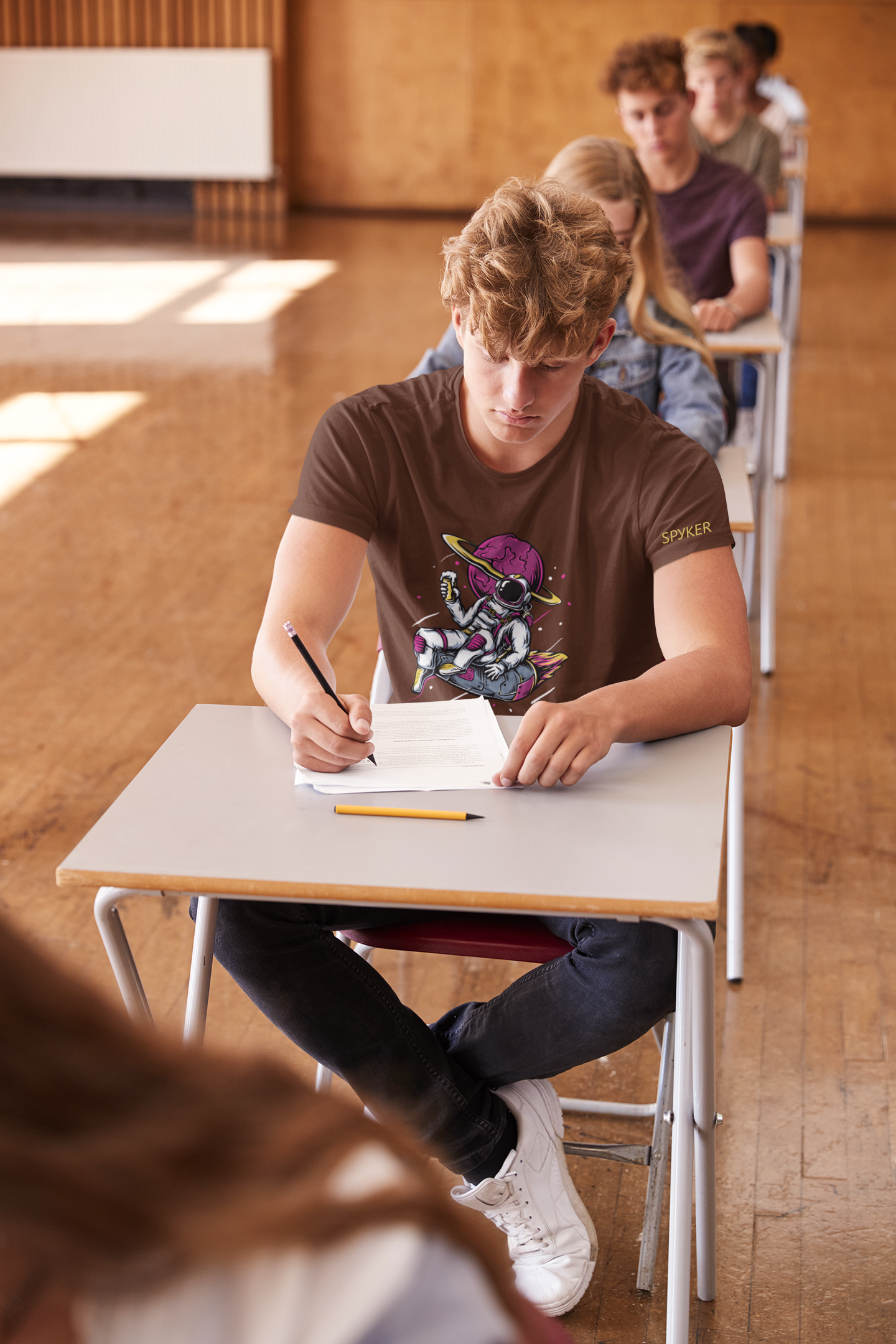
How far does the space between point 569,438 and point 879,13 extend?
393 inches

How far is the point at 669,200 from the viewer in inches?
137

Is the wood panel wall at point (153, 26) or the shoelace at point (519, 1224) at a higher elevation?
the wood panel wall at point (153, 26)

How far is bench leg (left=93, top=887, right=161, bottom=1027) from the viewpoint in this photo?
1.13 meters

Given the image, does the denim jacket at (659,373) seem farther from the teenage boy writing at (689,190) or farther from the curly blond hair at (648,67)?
the curly blond hair at (648,67)

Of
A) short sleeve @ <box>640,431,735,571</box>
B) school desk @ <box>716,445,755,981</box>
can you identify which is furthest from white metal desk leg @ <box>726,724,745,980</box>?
short sleeve @ <box>640,431,735,571</box>

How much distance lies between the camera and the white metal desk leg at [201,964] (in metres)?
1.31

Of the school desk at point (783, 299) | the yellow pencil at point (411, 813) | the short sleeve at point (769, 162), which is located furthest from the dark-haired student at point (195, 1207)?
the short sleeve at point (769, 162)

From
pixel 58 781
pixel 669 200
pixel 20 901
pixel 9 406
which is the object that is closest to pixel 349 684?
pixel 58 781

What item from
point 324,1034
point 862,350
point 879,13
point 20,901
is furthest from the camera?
point 879,13

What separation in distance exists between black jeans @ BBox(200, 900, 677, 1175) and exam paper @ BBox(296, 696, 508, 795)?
173mm

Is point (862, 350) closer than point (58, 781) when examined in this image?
No

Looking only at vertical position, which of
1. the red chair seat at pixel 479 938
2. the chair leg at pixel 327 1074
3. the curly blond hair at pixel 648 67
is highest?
the curly blond hair at pixel 648 67

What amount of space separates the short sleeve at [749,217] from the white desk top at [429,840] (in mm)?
2434

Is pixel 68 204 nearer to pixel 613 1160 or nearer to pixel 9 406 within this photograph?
pixel 9 406
